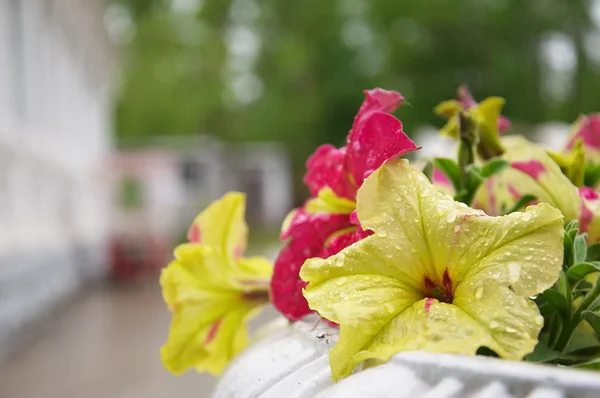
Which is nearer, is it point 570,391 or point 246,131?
point 570,391

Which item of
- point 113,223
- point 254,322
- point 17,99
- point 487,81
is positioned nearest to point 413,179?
point 17,99

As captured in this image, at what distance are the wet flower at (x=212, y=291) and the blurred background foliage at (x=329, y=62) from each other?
29.6ft

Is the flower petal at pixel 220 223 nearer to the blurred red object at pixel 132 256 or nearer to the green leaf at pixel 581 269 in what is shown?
the green leaf at pixel 581 269

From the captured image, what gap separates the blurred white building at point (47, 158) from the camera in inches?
158

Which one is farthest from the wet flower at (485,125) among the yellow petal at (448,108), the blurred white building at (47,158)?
the blurred white building at (47,158)

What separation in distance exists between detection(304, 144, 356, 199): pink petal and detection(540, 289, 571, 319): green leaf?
13cm

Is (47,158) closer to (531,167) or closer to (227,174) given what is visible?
(531,167)

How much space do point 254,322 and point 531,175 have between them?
14.8 feet

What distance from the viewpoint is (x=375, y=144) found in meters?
0.40

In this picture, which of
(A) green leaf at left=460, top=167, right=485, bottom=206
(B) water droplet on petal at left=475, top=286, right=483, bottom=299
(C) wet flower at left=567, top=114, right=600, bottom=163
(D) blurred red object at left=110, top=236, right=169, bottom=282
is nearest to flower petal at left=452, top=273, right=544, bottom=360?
(B) water droplet on petal at left=475, top=286, right=483, bottom=299

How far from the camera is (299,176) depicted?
2306 cm

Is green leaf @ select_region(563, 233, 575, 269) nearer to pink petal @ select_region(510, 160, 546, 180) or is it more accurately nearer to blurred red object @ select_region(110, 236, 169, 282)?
pink petal @ select_region(510, 160, 546, 180)

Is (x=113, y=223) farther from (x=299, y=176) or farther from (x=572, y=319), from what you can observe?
(x=299, y=176)

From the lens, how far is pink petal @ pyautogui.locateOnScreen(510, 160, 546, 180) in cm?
47
